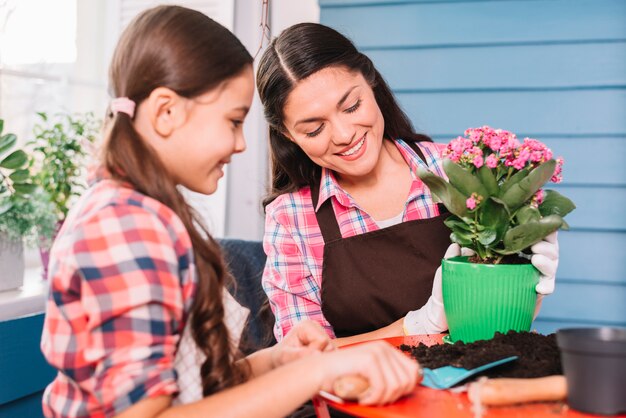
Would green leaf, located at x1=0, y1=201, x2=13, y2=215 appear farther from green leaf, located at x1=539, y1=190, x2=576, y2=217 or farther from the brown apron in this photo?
green leaf, located at x1=539, y1=190, x2=576, y2=217

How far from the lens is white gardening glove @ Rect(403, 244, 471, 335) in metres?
1.52

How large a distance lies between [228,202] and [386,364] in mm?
1923

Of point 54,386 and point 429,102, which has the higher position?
point 429,102

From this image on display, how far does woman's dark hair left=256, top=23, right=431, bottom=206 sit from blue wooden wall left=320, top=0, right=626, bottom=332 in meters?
0.82

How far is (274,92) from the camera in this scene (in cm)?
181

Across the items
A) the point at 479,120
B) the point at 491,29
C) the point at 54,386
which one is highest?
the point at 491,29

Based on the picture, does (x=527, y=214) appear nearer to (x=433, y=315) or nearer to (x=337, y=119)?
(x=433, y=315)

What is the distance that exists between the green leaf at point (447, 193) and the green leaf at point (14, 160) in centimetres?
122

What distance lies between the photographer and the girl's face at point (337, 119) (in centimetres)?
172

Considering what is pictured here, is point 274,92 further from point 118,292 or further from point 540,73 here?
point 540,73

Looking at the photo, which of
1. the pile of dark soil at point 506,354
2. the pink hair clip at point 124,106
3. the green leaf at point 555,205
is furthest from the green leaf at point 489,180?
the pink hair clip at point 124,106

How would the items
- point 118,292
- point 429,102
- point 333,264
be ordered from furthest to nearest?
point 429,102, point 333,264, point 118,292

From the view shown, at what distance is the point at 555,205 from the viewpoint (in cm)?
139

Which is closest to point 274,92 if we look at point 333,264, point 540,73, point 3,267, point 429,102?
point 333,264
